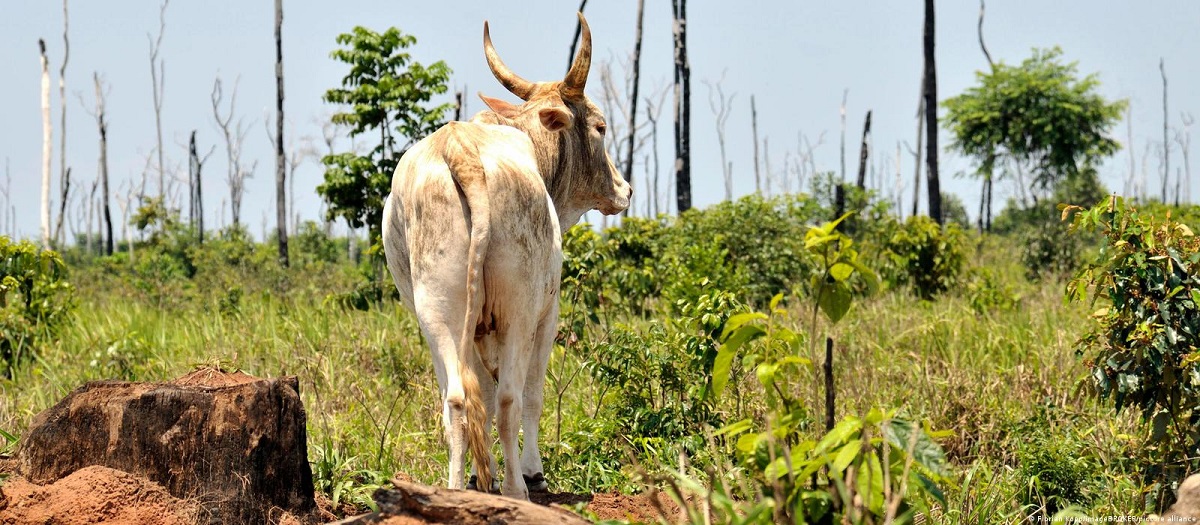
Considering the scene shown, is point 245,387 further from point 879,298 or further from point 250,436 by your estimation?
point 879,298

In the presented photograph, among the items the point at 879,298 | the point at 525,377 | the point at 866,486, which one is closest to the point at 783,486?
the point at 866,486

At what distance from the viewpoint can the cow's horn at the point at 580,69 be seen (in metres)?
4.35

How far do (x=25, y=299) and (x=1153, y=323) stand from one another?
27.3 feet

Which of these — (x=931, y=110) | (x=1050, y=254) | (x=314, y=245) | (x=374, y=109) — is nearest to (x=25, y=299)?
(x=374, y=109)

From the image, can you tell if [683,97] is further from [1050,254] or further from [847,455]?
[847,455]

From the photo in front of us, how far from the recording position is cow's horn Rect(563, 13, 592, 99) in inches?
171

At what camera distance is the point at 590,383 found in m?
7.10

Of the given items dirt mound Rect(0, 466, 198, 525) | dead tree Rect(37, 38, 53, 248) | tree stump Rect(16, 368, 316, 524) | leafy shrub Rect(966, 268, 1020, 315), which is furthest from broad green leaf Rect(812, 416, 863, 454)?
dead tree Rect(37, 38, 53, 248)

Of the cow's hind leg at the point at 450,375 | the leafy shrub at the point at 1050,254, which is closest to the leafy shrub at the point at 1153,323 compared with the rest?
the cow's hind leg at the point at 450,375

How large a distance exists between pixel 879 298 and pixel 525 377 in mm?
8405

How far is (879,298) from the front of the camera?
464 inches

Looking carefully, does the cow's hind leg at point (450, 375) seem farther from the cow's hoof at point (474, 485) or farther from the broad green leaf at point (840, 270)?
the broad green leaf at point (840, 270)

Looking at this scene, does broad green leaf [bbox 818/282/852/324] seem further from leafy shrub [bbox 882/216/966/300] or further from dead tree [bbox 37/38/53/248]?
dead tree [bbox 37/38/53/248]

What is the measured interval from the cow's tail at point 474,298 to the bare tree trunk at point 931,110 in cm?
1717
